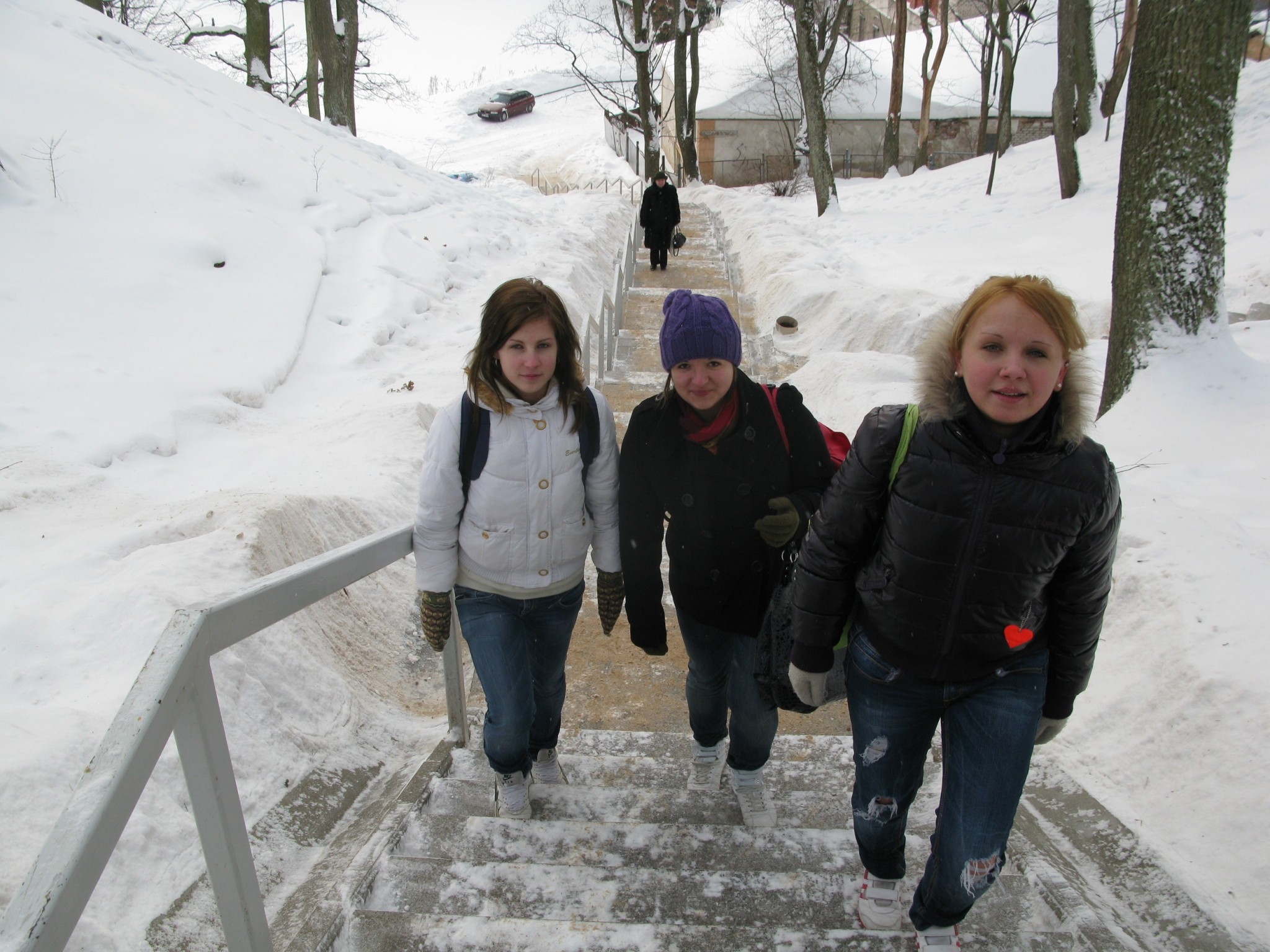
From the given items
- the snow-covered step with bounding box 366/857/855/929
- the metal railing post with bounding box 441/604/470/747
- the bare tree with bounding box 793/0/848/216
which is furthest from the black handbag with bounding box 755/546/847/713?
the bare tree with bounding box 793/0/848/216

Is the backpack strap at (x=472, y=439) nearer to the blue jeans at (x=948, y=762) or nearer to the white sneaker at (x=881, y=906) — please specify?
the blue jeans at (x=948, y=762)

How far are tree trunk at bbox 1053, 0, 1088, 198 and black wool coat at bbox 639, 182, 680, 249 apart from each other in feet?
25.3

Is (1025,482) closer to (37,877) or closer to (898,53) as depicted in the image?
(37,877)

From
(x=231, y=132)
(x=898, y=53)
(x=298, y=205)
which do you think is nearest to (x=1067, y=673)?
(x=298, y=205)

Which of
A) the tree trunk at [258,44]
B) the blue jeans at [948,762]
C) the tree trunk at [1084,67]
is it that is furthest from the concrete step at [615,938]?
the tree trunk at [258,44]

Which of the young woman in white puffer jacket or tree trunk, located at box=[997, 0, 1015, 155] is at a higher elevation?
tree trunk, located at box=[997, 0, 1015, 155]

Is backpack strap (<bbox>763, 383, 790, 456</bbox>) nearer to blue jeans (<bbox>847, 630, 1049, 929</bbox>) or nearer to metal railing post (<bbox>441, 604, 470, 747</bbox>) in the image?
blue jeans (<bbox>847, 630, 1049, 929</bbox>)

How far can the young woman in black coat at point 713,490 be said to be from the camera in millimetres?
2256

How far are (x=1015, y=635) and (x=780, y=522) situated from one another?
66cm

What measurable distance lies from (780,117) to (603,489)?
1240 inches

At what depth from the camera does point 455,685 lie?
2.99 meters

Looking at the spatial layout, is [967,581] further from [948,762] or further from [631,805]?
[631,805]

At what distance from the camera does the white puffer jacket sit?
2393 mm

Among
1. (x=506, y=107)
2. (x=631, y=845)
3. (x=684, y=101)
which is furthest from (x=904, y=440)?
(x=506, y=107)
